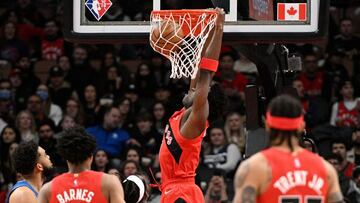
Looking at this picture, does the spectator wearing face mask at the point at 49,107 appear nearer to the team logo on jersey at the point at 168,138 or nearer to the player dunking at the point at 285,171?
the team logo on jersey at the point at 168,138

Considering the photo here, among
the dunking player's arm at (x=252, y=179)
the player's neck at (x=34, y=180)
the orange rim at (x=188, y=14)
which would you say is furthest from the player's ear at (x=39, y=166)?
the dunking player's arm at (x=252, y=179)

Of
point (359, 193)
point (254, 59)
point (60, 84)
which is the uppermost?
point (254, 59)

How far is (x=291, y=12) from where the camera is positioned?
7.93 metres

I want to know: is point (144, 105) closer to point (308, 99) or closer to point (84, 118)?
point (84, 118)

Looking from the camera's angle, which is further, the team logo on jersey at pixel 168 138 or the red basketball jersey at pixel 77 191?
the team logo on jersey at pixel 168 138

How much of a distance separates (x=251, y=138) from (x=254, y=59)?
653 mm

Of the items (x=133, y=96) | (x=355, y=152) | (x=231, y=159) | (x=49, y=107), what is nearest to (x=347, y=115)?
(x=355, y=152)

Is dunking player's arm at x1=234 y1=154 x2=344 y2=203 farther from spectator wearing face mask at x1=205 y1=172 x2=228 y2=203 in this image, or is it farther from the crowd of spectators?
spectator wearing face mask at x1=205 y1=172 x2=228 y2=203

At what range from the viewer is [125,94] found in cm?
1491

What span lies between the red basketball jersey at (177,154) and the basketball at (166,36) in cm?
50

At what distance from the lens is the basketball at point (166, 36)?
25.6 feet

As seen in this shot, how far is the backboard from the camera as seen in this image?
7.80 m

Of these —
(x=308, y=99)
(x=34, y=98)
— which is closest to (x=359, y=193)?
(x=308, y=99)

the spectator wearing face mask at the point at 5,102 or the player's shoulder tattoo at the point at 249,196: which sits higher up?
the player's shoulder tattoo at the point at 249,196
